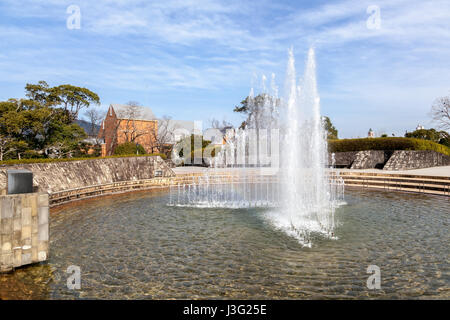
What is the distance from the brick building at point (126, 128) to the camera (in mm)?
43125

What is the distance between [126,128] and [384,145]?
32.5 meters

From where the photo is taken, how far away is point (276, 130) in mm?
39375

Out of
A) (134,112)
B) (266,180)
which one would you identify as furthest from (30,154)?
(134,112)

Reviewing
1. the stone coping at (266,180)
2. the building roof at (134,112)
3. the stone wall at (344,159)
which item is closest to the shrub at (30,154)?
the stone coping at (266,180)

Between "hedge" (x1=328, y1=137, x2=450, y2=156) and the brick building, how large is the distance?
2502 centimetres

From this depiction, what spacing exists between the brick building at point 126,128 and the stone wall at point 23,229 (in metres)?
35.3

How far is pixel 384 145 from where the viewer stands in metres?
27.1

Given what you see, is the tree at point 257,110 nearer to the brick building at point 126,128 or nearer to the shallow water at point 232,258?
the brick building at point 126,128

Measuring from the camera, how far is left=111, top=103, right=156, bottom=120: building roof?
145ft

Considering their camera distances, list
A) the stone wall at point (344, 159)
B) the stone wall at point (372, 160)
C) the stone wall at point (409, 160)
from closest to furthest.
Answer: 1. the stone wall at point (409, 160)
2. the stone wall at point (372, 160)
3. the stone wall at point (344, 159)

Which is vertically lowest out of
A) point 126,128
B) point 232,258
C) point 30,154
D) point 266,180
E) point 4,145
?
point 232,258

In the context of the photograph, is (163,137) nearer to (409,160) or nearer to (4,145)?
(4,145)
